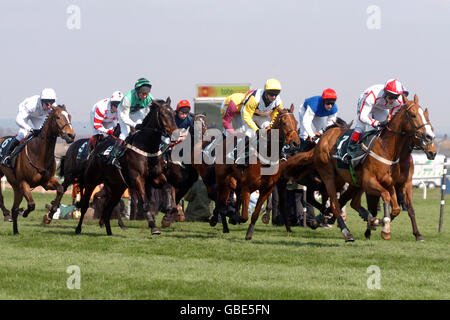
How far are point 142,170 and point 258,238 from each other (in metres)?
2.16

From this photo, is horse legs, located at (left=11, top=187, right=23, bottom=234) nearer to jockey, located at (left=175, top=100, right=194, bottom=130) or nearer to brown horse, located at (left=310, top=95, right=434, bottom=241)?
jockey, located at (left=175, top=100, right=194, bottom=130)

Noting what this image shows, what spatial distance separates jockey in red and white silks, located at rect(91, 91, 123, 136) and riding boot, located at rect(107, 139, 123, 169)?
2670 millimetres

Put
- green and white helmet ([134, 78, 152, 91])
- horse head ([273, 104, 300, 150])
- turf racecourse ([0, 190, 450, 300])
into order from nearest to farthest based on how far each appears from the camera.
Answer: turf racecourse ([0, 190, 450, 300]) → horse head ([273, 104, 300, 150]) → green and white helmet ([134, 78, 152, 91])

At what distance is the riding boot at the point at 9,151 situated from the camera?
48.4ft

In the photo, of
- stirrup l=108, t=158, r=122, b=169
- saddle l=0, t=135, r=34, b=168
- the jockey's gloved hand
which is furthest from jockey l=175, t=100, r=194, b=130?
the jockey's gloved hand

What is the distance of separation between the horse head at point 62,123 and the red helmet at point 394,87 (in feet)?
16.9

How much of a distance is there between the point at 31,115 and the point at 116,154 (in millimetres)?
Answer: 2578

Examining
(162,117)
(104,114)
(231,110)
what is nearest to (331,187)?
(231,110)

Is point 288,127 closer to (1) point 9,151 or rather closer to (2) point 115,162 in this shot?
(2) point 115,162

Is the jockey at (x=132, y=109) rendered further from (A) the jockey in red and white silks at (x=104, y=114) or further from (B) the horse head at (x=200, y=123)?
(A) the jockey in red and white silks at (x=104, y=114)

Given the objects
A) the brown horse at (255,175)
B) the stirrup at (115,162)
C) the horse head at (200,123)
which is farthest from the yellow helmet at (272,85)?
the horse head at (200,123)

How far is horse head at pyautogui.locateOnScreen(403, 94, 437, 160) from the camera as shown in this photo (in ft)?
38.1
